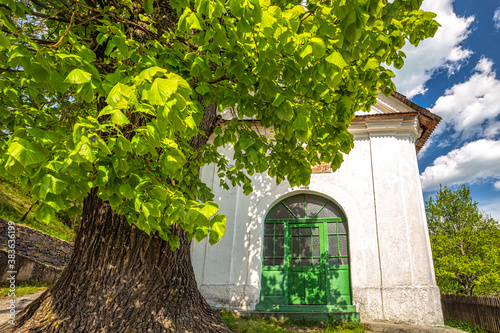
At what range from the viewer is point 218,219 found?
2.16 meters

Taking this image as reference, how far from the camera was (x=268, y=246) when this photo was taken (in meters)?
8.56

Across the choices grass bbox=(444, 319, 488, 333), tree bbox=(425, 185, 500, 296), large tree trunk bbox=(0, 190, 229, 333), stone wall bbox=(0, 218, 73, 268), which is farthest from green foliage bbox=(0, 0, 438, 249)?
tree bbox=(425, 185, 500, 296)

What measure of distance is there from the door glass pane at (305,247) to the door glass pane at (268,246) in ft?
2.64

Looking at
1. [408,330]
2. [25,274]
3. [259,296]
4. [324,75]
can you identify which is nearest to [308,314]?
[259,296]

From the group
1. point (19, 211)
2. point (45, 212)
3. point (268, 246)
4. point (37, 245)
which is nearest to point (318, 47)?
point (45, 212)

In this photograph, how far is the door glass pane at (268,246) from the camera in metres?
8.47

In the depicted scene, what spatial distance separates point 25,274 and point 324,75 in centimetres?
982

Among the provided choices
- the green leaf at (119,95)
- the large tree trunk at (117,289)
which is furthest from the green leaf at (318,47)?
the large tree trunk at (117,289)

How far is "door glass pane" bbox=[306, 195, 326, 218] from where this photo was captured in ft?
28.6

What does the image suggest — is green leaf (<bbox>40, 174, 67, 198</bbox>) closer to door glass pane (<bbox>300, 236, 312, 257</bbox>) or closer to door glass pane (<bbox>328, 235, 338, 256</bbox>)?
door glass pane (<bbox>300, 236, 312, 257</bbox>)

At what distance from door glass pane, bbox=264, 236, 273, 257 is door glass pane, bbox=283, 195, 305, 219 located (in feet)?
3.29

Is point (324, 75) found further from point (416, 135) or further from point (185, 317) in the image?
point (416, 135)

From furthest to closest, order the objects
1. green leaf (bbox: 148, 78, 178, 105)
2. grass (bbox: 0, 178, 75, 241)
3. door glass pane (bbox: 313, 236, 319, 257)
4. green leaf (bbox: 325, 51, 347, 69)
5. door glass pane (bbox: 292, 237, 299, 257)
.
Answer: grass (bbox: 0, 178, 75, 241) < door glass pane (bbox: 292, 237, 299, 257) < door glass pane (bbox: 313, 236, 319, 257) < green leaf (bbox: 325, 51, 347, 69) < green leaf (bbox: 148, 78, 178, 105)

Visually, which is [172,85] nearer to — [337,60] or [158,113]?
[158,113]
